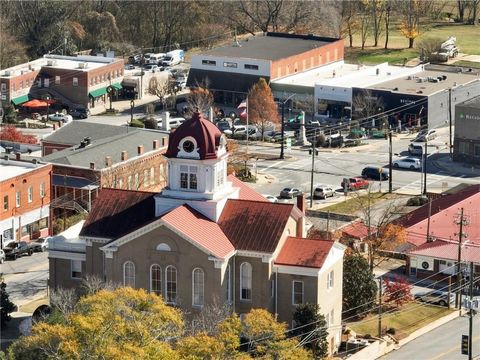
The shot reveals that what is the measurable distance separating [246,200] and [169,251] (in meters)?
5.11

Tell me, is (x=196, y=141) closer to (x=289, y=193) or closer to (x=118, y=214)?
(x=118, y=214)

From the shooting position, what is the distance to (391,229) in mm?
92375

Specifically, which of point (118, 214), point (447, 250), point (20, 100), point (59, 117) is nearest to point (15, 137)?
point (59, 117)

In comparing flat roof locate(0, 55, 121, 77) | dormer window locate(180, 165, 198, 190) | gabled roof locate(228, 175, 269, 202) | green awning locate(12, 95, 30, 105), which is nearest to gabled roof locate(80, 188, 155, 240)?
dormer window locate(180, 165, 198, 190)

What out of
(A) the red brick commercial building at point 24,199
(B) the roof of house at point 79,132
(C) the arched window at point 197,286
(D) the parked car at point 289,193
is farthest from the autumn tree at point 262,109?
(C) the arched window at point 197,286

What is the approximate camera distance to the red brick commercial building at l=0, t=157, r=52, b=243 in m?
98.7

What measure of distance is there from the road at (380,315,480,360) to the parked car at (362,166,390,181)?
3386 cm

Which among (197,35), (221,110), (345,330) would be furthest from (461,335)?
(197,35)

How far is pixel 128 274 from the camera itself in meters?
78.9

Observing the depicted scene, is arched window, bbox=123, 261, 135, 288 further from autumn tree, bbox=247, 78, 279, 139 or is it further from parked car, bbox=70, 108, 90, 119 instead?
parked car, bbox=70, 108, 90, 119

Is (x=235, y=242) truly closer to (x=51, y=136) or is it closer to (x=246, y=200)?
(x=246, y=200)

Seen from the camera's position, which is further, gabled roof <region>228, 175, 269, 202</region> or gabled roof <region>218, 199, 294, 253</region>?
gabled roof <region>228, 175, 269, 202</region>

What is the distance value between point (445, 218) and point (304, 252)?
2172 centimetres

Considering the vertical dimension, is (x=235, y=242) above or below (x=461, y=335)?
above
